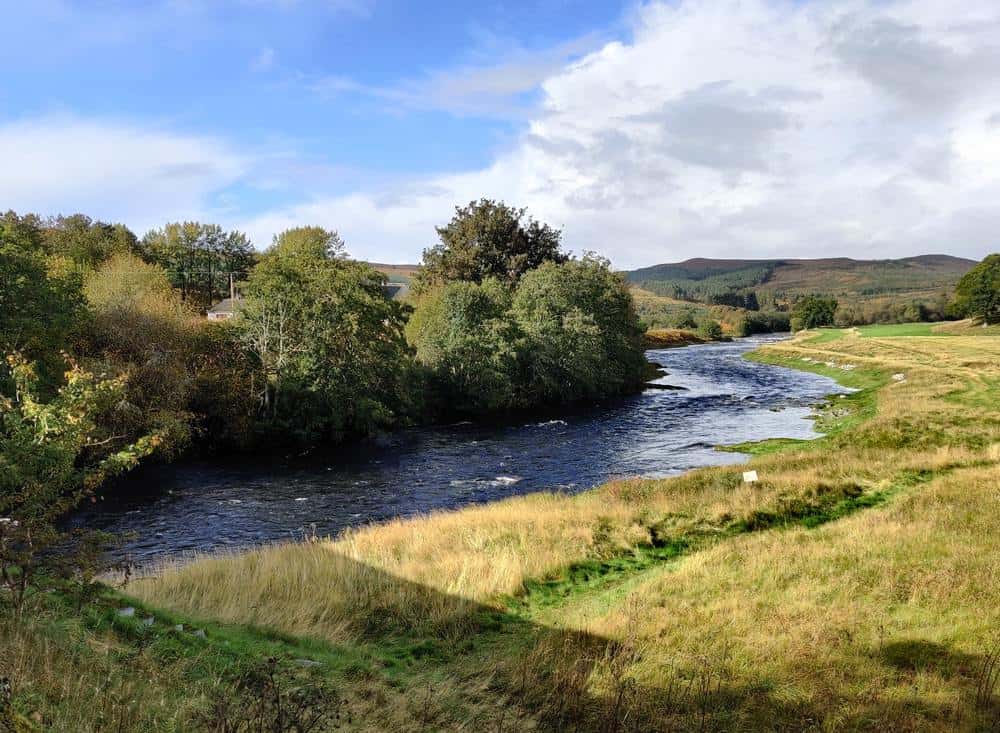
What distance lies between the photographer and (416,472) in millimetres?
30547

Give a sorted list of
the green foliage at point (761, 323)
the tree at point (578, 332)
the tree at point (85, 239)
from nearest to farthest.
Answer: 1. the tree at point (578, 332)
2. the tree at point (85, 239)
3. the green foliage at point (761, 323)

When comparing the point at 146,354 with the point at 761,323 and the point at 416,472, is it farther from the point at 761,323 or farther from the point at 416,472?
the point at 761,323

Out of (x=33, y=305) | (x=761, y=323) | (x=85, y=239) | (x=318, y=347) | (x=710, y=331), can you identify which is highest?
(x=85, y=239)

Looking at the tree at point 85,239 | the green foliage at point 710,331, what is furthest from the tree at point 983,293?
the tree at point 85,239

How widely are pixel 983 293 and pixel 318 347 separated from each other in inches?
3965

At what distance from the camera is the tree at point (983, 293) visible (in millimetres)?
93625

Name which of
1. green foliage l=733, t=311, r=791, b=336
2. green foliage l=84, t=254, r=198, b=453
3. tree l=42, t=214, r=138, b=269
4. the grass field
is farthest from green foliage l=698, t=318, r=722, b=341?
green foliage l=84, t=254, r=198, b=453

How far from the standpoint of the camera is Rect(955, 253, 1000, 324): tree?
307 ft

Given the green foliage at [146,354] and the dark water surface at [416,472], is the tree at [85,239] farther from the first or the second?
the dark water surface at [416,472]

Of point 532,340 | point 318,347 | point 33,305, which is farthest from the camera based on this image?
point 532,340

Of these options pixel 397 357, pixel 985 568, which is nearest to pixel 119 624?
pixel 985 568

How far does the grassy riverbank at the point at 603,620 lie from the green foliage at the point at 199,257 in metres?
73.5

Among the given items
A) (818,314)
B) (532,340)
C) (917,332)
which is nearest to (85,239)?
(532,340)

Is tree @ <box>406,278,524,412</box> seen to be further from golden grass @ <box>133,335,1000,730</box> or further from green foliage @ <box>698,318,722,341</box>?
green foliage @ <box>698,318,722,341</box>
